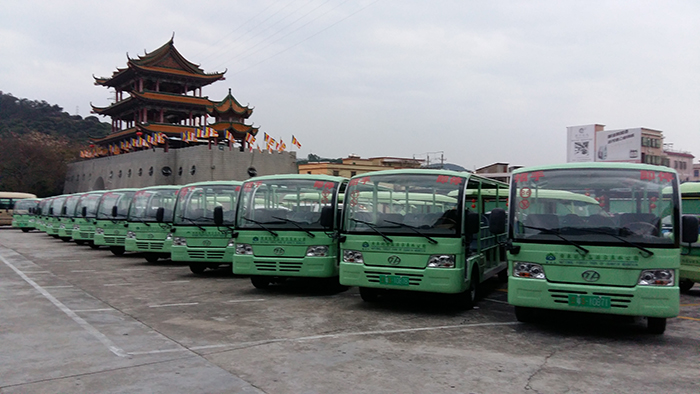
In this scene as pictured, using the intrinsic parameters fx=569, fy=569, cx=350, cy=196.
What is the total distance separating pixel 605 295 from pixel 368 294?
12.0ft

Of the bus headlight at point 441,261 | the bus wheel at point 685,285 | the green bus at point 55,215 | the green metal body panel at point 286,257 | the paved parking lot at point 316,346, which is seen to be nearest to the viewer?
the paved parking lot at point 316,346

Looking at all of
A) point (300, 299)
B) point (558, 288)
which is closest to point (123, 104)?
point (300, 299)

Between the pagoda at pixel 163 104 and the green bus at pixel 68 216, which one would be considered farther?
the pagoda at pixel 163 104

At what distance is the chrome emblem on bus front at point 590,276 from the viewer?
6.64m

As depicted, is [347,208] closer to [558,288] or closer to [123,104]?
[558,288]

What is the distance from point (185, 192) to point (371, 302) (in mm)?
6205

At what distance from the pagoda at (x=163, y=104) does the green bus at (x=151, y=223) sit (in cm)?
2865

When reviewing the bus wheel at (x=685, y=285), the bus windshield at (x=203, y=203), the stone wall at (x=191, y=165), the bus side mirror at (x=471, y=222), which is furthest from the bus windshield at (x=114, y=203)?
the stone wall at (x=191, y=165)

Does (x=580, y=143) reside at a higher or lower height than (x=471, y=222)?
higher

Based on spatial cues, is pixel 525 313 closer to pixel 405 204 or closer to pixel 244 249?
pixel 405 204

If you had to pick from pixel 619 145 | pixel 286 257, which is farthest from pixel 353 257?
pixel 619 145

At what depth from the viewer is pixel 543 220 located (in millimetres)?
7086

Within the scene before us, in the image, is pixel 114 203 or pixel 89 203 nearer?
pixel 114 203

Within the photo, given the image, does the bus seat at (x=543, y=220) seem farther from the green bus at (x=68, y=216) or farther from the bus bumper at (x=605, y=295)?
the green bus at (x=68, y=216)
